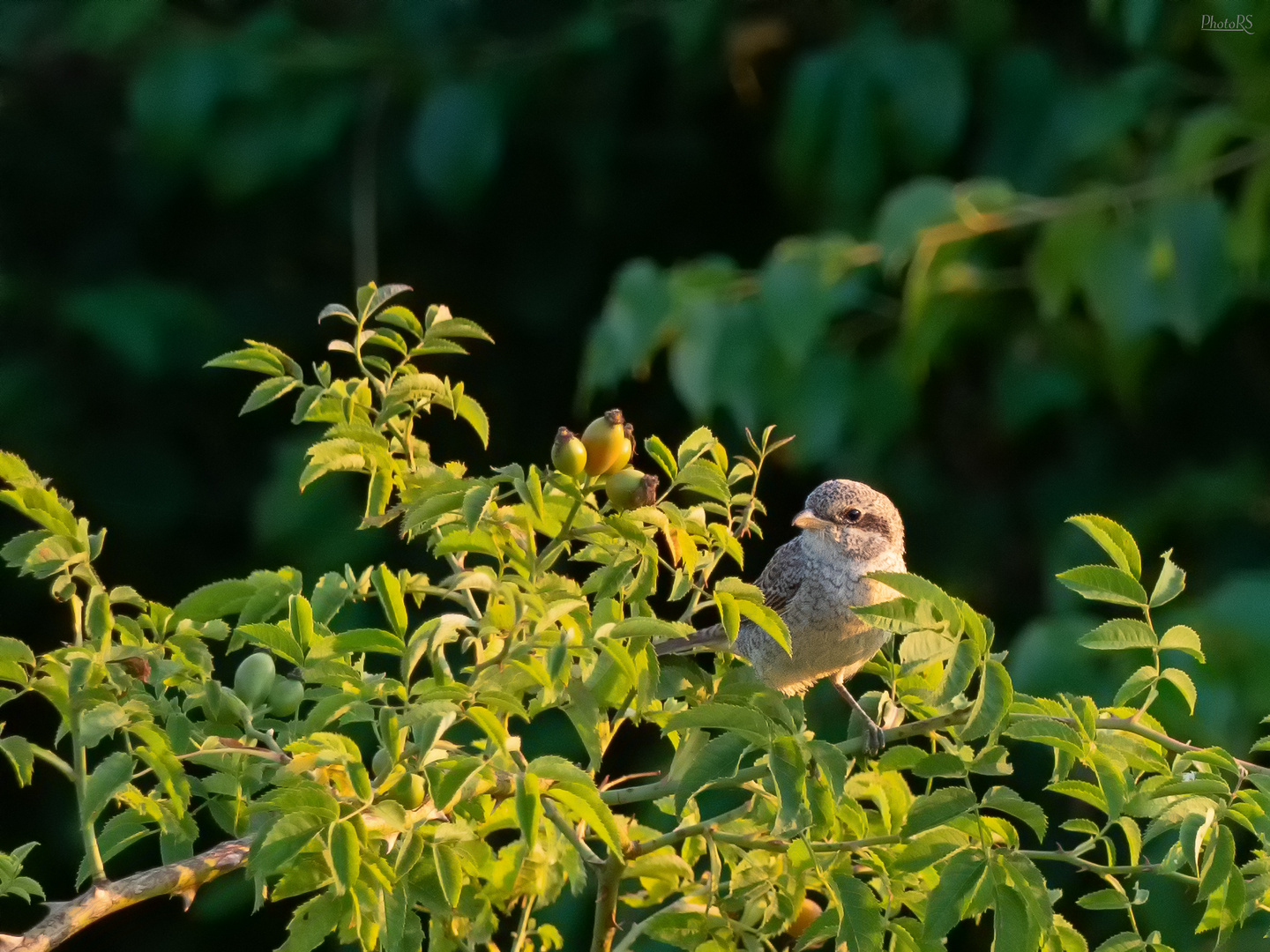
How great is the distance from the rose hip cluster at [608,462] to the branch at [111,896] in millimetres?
379

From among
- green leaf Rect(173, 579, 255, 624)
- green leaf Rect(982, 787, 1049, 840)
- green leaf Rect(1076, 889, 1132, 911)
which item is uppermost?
green leaf Rect(173, 579, 255, 624)

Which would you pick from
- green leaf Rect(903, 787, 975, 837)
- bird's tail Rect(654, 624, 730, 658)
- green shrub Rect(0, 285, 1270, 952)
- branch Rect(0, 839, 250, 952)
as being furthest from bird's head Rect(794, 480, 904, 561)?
branch Rect(0, 839, 250, 952)

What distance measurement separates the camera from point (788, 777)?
4.02 feet

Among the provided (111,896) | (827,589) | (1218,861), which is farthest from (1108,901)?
(827,589)

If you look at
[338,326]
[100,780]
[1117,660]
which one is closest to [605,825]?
[100,780]

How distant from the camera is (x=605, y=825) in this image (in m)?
1.22

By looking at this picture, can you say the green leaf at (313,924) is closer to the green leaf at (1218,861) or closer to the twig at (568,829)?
the twig at (568,829)

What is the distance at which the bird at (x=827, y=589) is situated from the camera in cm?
206

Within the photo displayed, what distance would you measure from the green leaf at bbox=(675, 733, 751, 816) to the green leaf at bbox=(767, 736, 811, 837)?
4cm

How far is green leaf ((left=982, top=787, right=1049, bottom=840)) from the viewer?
1.25 metres

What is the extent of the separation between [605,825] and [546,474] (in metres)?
0.26

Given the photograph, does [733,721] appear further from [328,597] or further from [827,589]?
[827,589]

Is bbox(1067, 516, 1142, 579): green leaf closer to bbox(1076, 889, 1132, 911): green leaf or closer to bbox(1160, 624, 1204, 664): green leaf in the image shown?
bbox(1160, 624, 1204, 664): green leaf

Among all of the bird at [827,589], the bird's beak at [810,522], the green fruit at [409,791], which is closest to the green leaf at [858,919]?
the green fruit at [409,791]
